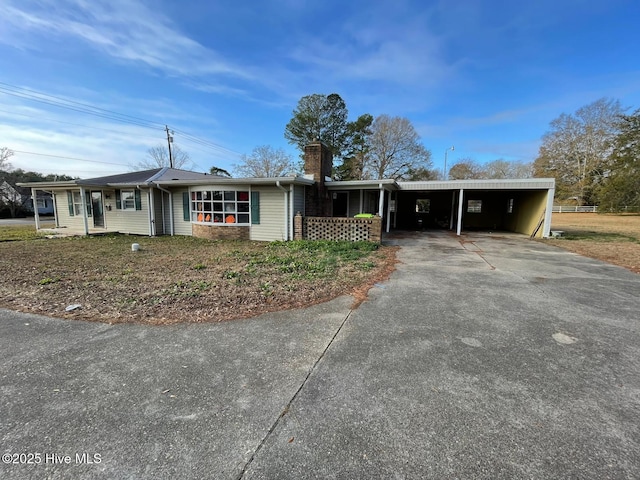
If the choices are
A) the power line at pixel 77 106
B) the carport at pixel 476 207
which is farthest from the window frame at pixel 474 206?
the power line at pixel 77 106

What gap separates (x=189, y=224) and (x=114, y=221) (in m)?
4.26

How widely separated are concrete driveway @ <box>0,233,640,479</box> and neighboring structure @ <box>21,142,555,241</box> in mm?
7203

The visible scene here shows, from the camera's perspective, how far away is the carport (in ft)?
41.6

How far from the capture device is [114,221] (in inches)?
527

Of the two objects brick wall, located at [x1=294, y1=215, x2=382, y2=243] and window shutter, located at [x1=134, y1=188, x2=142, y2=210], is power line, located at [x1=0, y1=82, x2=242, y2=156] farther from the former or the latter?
brick wall, located at [x1=294, y1=215, x2=382, y2=243]

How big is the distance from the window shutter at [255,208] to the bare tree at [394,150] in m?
20.4

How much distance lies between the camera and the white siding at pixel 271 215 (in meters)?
10.7

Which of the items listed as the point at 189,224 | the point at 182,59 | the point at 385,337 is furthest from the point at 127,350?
the point at 182,59

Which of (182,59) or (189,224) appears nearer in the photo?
(189,224)

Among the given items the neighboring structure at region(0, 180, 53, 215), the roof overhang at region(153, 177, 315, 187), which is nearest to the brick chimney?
Answer: the roof overhang at region(153, 177, 315, 187)

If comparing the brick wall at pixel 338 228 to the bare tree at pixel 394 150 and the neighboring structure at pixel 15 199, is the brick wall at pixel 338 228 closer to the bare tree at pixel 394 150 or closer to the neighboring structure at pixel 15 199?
the bare tree at pixel 394 150

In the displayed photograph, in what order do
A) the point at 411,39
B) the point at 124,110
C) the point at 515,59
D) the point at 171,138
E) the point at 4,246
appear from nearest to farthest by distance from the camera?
the point at 4,246, the point at 411,39, the point at 515,59, the point at 124,110, the point at 171,138

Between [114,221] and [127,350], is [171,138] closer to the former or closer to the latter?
[114,221]

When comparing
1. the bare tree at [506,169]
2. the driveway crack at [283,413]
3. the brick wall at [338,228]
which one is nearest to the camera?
the driveway crack at [283,413]
